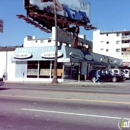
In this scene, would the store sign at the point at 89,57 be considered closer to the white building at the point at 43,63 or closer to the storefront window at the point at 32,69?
the white building at the point at 43,63

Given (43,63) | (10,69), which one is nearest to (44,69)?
(43,63)

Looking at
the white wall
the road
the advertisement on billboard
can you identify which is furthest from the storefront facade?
the road

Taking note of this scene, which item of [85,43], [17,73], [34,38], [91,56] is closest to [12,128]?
[17,73]

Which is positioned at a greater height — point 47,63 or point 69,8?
point 69,8

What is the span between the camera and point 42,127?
666cm

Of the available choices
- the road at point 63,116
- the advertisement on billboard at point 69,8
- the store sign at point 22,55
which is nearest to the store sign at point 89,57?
the advertisement on billboard at point 69,8

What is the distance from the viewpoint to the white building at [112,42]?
7775cm

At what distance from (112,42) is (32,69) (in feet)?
171

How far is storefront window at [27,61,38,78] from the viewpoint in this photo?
32.2 m

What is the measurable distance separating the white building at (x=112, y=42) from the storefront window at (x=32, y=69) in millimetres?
47219

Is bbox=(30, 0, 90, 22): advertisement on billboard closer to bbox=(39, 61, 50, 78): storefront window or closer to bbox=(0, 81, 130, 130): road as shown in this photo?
bbox=(39, 61, 50, 78): storefront window

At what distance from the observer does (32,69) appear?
32531 mm

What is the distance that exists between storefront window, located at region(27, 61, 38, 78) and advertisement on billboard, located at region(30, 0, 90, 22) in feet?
28.3

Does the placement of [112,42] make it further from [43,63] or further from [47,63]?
[47,63]
